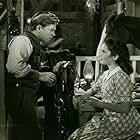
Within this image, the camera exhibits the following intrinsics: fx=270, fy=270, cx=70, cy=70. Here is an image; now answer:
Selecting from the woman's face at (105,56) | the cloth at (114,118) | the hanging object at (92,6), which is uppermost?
the hanging object at (92,6)

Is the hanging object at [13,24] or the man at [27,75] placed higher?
the hanging object at [13,24]

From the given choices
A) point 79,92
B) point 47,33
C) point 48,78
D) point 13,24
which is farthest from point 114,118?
point 13,24

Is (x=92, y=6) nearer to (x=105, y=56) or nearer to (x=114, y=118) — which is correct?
(x=105, y=56)

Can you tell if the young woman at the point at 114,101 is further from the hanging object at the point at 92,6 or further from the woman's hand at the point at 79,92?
the hanging object at the point at 92,6

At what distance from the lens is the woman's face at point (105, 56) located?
46.0 inches

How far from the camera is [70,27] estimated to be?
3.92 feet

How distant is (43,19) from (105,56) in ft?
1.03

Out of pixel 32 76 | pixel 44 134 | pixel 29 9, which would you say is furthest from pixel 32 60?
pixel 44 134

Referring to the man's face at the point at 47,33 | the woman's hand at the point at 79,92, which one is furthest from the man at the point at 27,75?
the woman's hand at the point at 79,92

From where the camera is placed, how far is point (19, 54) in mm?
1138

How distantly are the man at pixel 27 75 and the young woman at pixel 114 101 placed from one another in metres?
0.20

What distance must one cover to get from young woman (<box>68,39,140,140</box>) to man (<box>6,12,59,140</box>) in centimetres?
20

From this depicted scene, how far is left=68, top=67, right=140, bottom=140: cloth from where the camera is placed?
114 centimetres

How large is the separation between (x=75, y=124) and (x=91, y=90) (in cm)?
17
